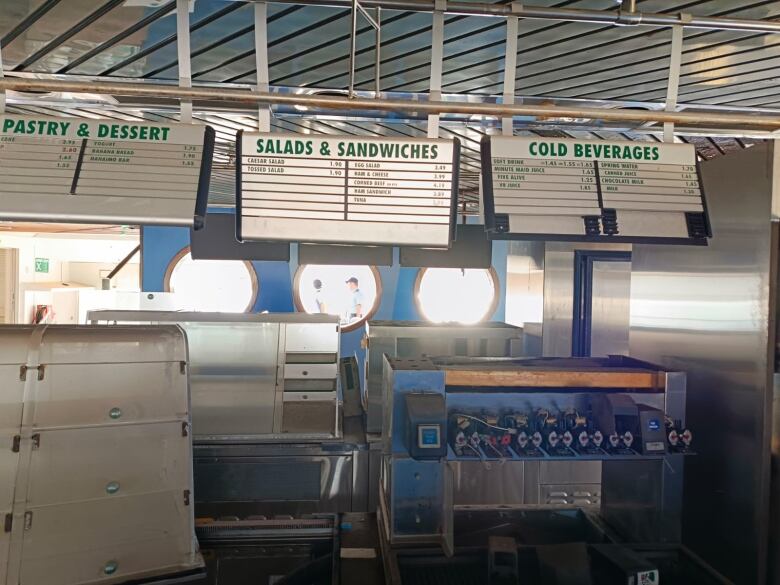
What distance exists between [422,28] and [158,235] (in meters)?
6.04

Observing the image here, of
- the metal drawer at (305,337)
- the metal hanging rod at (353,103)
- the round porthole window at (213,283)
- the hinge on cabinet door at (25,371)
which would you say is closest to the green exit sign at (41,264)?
the round porthole window at (213,283)

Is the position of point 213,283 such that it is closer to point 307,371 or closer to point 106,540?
point 307,371

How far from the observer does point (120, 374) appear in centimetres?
265

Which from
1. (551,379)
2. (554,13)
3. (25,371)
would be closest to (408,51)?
(554,13)

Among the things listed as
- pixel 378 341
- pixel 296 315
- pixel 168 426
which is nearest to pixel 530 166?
pixel 168 426

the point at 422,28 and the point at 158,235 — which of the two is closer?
the point at 422,28

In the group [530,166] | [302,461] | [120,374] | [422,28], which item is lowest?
[302,461]

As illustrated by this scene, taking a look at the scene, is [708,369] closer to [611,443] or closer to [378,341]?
[611,443]

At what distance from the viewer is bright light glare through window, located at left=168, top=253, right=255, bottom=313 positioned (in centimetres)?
785

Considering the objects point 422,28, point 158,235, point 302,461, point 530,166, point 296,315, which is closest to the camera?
point 530,166

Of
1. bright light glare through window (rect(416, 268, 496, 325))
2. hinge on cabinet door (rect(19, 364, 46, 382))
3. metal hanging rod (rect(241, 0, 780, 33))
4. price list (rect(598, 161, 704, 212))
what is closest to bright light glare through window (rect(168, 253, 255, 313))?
bright light glare through window (rect(416, 268, 496, 325))

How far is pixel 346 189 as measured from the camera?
1.98 metres

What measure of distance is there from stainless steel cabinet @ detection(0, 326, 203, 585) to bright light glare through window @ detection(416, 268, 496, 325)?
5544 millimetres

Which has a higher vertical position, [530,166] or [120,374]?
[530,166]
